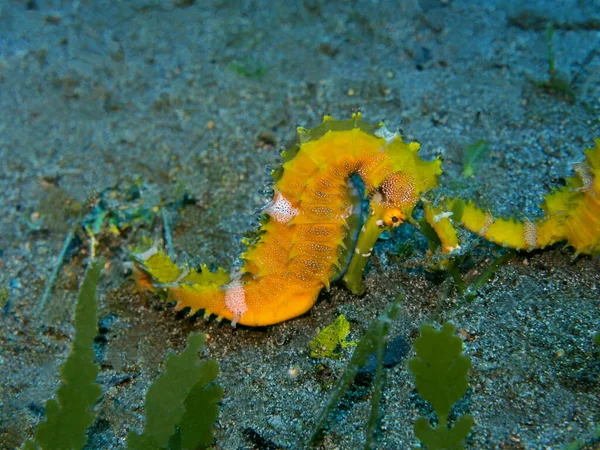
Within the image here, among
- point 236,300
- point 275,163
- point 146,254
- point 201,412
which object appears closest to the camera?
point 201,412

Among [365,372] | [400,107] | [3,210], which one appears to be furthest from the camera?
[400,107]

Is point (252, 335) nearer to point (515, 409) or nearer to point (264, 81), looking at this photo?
point (515, 409)

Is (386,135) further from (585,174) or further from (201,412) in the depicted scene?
(201,412)

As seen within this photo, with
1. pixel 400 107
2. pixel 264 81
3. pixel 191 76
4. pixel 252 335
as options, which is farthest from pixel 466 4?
pixel 252 335

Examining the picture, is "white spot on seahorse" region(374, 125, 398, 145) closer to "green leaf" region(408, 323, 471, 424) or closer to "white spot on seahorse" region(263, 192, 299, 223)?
"white spot on seahorse" region(263, 192, 299, 223)

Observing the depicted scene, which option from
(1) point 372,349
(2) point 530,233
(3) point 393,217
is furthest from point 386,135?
(1) point 372,349

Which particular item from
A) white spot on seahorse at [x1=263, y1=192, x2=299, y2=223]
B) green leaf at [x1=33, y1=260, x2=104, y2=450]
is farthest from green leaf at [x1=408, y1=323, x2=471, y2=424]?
green leaf at [x1=33, y1=260, x2=104, y2=450]
